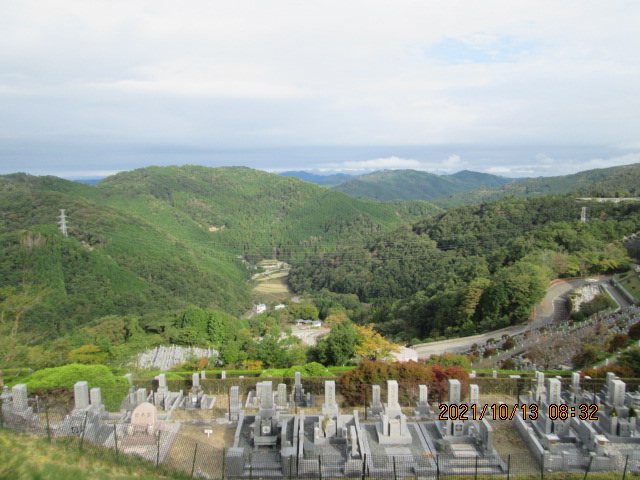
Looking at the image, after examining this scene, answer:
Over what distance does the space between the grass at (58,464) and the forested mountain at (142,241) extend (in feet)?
44.5

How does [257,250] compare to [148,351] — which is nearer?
[148,351]

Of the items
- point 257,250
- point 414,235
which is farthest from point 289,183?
point 414,235

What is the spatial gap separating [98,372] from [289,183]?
144 meters

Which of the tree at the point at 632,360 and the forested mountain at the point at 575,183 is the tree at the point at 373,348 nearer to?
the tree at the point at 632,360

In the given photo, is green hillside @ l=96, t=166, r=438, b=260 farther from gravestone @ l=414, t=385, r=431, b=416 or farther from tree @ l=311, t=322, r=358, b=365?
gravestone @ l=414, t=385, r=431, b=416

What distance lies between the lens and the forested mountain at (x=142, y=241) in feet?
139

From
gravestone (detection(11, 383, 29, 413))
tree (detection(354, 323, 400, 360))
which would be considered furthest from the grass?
tree (detection(354, 323, 400, 360))

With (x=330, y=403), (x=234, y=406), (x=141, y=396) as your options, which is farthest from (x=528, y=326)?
(x=141, y=396)

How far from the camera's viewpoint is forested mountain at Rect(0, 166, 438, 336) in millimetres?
42375

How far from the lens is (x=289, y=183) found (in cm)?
15862

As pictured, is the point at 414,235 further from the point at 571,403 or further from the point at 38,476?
the point at 38,476

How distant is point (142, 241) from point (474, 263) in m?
44.8

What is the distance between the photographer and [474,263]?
48.0 meters

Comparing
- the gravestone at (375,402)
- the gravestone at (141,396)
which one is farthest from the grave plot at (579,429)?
the gravestone at (141,396)
